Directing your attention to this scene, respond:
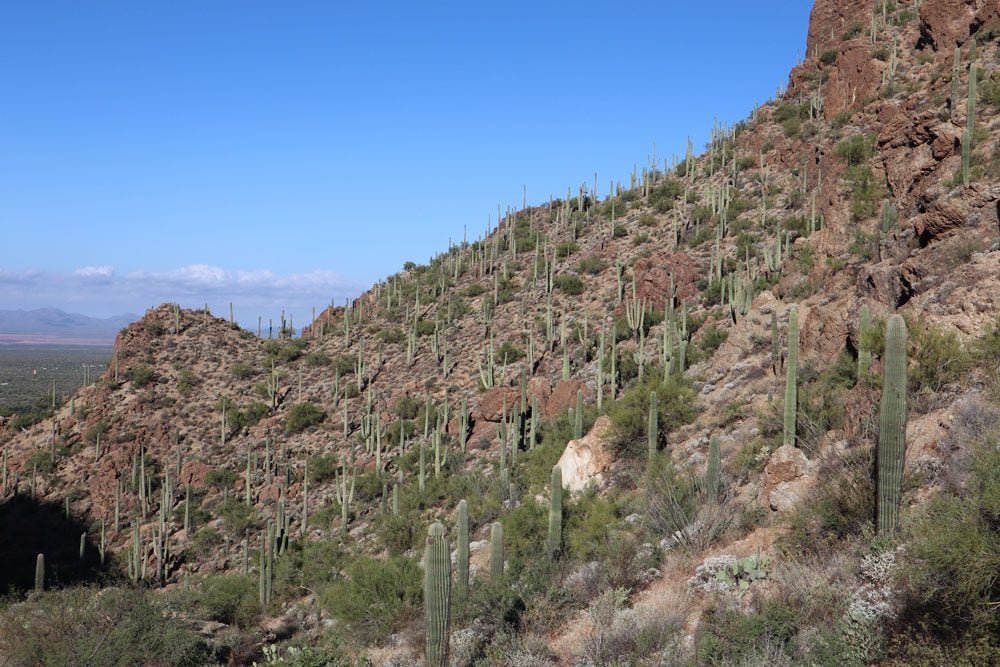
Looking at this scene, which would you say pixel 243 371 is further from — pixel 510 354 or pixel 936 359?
pixel 936 359

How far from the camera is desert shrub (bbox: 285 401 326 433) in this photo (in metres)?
30.4

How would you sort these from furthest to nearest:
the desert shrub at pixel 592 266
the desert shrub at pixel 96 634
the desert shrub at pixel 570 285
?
the desert shrub at pixel 592 266, the desert shrub at pixel 570 285, the desert shrub at pixel 96 634

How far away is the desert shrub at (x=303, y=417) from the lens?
30.4m

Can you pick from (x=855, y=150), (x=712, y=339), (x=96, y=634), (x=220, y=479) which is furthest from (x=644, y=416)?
(x=220, y=479)

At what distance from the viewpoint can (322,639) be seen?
49.1ft

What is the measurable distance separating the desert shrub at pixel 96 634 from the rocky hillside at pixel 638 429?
0.11 metres

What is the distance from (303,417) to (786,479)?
938 inches

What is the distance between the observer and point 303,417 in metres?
30.6

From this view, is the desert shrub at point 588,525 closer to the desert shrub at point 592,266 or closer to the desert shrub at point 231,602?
the desert shrub at point 231,602

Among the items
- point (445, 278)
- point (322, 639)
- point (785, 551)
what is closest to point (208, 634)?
point (322, 639)

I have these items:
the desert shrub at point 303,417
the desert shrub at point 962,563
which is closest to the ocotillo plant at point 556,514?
the desert shrub at point 962,563

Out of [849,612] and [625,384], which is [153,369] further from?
[849,612]

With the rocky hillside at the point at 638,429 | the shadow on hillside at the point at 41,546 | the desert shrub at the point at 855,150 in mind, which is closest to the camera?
the rocky hillside at the point at 638,429

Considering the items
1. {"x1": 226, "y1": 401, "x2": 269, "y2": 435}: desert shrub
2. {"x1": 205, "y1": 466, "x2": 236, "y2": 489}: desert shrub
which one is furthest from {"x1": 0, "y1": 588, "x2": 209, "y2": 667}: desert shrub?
{"x1": 226, "y1": 401, "x2": 269, "y2": 435}: desert shrub
